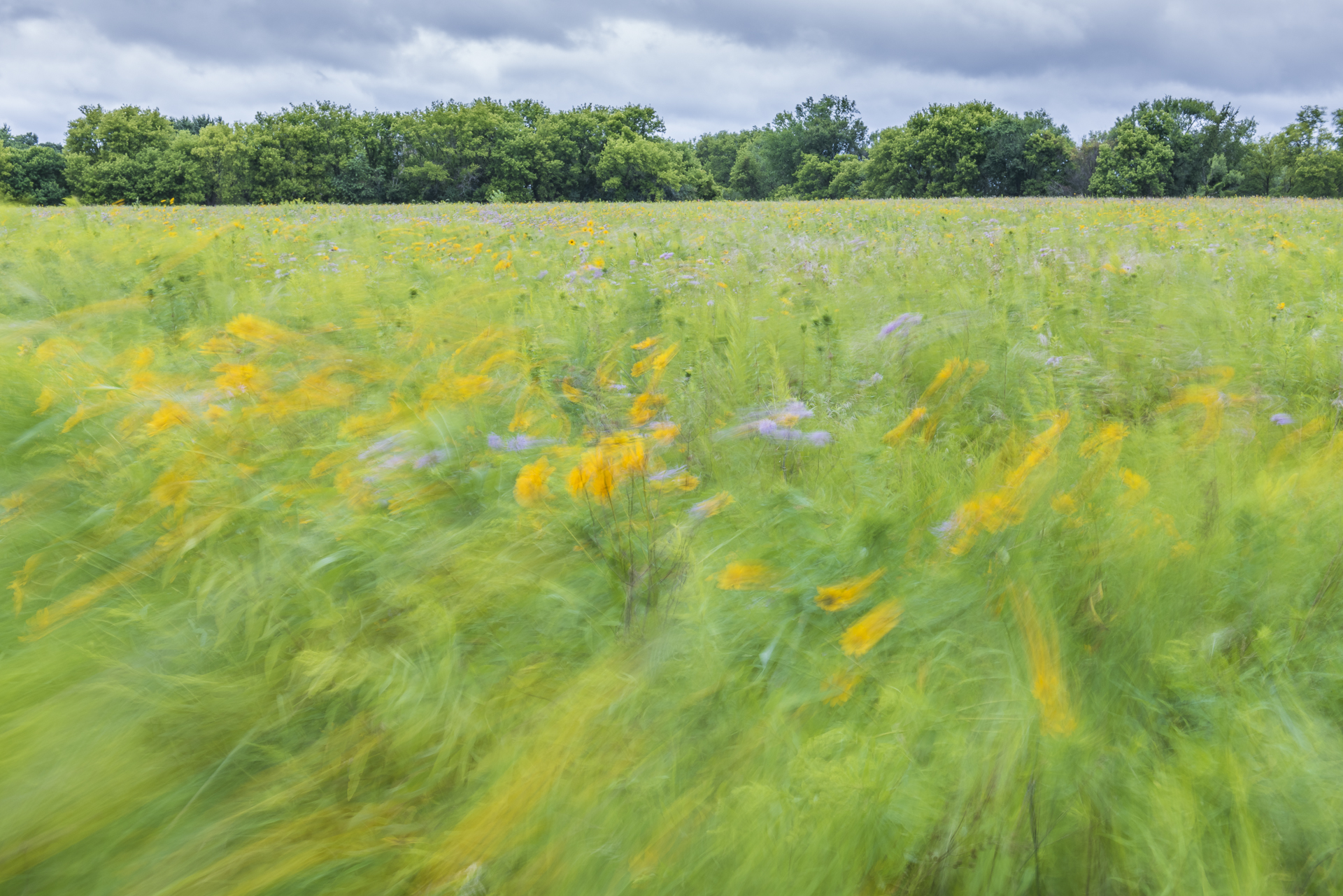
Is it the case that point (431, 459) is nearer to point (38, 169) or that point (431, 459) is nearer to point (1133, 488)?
point (1133, 488)

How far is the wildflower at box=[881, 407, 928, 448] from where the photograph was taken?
175cm

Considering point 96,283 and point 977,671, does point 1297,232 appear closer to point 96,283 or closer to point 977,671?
point 977,671

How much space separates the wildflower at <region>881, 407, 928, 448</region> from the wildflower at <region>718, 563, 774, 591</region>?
0.63 meters

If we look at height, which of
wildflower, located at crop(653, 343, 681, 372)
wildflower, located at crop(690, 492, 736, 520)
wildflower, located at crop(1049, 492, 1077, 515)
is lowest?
wildflower, located at crop(690, 492, 736, 520)

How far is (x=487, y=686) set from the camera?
1.11 metres

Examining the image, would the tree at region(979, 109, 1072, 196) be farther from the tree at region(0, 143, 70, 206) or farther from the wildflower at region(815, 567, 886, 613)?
the tree at region(0, 143, 70, 206)

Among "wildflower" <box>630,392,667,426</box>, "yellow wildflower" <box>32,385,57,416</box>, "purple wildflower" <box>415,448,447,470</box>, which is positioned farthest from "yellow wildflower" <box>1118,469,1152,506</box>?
"yellow wildflower" <box>32,385,57,416</box>

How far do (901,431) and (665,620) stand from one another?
92 centimetres

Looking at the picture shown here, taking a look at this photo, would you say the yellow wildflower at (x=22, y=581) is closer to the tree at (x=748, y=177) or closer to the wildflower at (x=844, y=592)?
the wildflower at (x=844, y=592)

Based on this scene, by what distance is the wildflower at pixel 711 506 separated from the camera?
1.47 m

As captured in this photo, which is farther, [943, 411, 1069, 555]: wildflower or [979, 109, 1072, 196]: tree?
[979, 109, 1072, 196]: tree

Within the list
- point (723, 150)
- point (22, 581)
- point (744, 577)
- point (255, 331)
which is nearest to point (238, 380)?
point (255, 331)

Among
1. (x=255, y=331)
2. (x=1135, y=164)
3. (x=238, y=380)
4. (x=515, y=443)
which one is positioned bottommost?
(x=515, y=443)

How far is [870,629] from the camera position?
114cm
